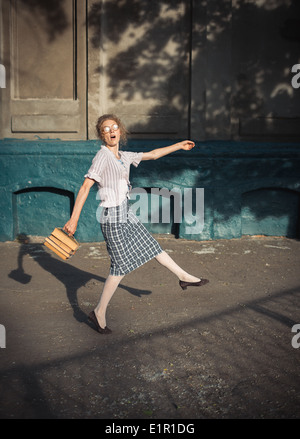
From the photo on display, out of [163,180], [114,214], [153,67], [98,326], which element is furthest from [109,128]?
[153,67]

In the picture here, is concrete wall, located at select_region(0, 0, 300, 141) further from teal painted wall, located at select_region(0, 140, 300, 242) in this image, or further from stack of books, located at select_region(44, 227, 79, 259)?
stack of books, located at select_region(44, 227, 79, 259)

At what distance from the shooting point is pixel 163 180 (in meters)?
8.25

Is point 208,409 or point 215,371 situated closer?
point 208,409

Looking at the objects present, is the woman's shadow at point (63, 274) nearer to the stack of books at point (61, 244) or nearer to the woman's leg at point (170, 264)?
the woman's leg at point (170, 264)

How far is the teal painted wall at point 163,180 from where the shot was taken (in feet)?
26.9

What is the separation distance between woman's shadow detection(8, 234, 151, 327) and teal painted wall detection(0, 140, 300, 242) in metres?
0.70

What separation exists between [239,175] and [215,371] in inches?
194

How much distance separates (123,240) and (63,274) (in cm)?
226

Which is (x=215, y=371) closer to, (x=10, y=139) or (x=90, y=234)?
(x=90, y=234)

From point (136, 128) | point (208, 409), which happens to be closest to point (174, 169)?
point (136, 128)

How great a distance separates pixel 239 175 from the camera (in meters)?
8.30

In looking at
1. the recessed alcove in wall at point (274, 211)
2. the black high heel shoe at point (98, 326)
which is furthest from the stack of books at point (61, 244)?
the recessed alcove in wall at point (274, 211)

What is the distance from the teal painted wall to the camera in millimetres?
8188

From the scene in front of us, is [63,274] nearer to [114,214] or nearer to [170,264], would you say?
[170,264]
